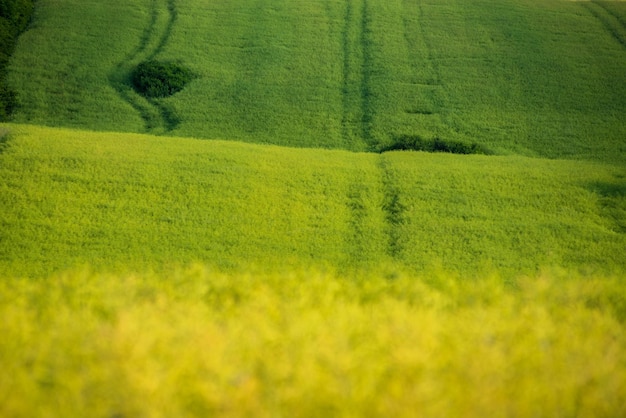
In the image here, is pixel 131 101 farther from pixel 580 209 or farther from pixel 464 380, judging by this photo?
pixel 464 380

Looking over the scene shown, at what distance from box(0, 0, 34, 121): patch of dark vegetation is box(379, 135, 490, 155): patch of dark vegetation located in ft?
52.0

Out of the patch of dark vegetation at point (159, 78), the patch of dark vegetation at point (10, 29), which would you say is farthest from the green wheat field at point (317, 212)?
the patch of dark vegetation at point (159, 78)

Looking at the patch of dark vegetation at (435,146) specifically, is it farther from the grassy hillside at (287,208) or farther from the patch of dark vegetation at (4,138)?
the patch of dark vegetation at (4,138)

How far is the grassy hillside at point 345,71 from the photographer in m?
25.8

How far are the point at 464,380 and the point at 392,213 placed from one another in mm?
10858

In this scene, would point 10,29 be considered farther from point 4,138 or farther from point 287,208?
point 287,208

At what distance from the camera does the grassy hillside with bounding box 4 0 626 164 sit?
84.7 feet

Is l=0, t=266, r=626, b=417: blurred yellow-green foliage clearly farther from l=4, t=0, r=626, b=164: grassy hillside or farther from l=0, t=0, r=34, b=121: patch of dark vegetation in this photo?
l=0, t=0, r=34, b=121: patch of dark vegetation

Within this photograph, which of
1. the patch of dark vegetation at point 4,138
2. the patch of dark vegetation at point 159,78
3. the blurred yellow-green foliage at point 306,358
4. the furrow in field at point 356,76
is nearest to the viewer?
the blurred yellow-green foliage at point 306,358

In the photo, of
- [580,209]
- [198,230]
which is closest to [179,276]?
[198,230]

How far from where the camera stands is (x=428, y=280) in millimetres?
14672

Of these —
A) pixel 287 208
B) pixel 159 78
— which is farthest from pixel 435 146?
pixel 159 78

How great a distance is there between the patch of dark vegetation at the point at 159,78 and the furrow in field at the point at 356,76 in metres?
7.32

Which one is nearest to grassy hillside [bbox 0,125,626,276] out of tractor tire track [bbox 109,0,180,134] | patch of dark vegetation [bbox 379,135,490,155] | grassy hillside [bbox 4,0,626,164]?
patch of dark vegetation [bbox 379,135,490,155]
